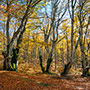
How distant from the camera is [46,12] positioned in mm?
12070

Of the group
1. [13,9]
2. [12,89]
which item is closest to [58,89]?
[12,89]

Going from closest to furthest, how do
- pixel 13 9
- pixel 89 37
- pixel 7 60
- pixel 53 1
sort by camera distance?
pixel 13 9
pixel 7 60
pixel 53 1
pixel 89 37

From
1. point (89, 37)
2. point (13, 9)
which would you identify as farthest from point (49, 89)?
point (89, 37)

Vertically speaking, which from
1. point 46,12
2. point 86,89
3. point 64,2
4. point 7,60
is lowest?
point 86,89

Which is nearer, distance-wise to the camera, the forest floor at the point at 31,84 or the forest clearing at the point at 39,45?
the forest floor at the point at 31,84

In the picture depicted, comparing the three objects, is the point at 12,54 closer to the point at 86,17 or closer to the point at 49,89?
the point at 49,89

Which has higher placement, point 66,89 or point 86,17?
point 86,17

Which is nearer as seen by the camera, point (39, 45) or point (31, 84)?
point (31, 84)

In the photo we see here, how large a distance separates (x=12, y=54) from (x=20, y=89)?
20.2 feet

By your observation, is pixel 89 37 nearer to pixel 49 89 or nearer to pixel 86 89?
pixel 86 89

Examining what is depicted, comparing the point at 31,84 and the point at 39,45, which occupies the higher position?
the point at 39,45

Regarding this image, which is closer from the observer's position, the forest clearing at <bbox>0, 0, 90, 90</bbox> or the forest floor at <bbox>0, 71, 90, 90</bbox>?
the forest floor at <bbox>0, 71, 90, 90</bbox>

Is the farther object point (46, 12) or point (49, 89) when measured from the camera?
point (46, 12)

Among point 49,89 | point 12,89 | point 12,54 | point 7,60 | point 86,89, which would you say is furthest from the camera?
point 12,54
